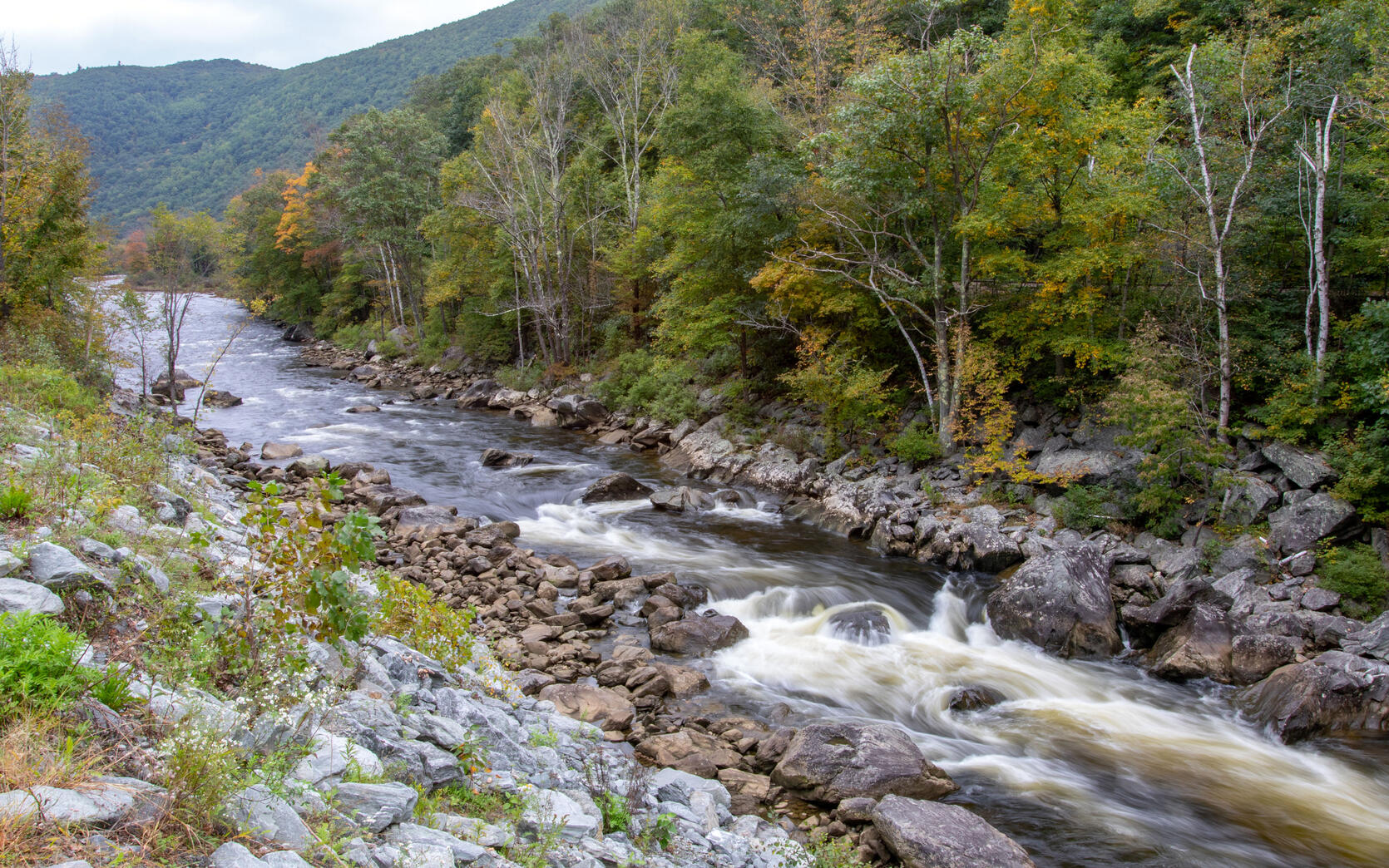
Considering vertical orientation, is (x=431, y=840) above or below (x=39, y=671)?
below

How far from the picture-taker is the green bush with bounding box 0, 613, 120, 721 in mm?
3742

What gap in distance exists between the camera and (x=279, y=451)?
20.7m

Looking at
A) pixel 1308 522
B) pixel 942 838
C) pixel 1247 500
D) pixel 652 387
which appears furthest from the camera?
pixel 652 387

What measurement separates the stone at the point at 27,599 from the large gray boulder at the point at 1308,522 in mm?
15249

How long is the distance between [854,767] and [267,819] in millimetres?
5743

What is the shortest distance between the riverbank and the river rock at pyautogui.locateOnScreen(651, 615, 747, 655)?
3136 mm

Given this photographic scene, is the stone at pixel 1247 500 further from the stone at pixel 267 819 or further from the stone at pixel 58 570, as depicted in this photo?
the stone at pixel 58 570

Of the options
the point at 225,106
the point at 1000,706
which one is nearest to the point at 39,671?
the point at 1000,706

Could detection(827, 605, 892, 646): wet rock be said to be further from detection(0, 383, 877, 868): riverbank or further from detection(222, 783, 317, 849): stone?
detection(222, 783, 317, 849): stone

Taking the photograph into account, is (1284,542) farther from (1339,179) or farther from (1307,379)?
(1339,179)

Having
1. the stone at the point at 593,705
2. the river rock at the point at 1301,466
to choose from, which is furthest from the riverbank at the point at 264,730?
the river rock at the point at 1301,466

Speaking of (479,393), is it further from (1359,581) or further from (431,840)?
(431,840)

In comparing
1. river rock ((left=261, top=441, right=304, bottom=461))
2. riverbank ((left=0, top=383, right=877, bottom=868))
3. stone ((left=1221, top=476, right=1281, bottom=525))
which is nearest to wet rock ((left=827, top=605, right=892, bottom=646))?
riverbank ((left=0, top=383, right=877, bottom=868))

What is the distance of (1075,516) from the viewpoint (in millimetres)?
13922
